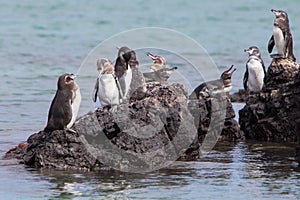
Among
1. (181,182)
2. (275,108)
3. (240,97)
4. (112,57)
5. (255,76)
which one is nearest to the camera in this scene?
(181,182)

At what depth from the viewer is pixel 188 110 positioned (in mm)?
12953

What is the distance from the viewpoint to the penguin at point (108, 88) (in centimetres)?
1298

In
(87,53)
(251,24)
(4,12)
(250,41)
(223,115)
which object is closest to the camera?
(223,115)

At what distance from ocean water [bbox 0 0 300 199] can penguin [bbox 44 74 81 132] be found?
686mm

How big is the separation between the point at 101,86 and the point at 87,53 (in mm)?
15449

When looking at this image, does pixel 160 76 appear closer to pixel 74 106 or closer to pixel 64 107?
pixel 74 106

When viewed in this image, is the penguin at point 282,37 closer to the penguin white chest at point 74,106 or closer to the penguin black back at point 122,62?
the penguin black back at point 122,62

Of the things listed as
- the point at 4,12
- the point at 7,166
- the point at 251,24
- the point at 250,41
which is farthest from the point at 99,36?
the point at 7,166

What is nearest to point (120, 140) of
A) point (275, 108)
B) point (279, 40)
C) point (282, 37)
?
point (275, 108)

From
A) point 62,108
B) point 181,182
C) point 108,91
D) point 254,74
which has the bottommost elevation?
point 181,182

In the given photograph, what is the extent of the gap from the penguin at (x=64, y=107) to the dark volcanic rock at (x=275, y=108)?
3.43 m

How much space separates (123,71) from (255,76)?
9.77 feet

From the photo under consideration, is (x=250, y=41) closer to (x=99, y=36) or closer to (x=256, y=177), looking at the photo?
(x=99, y=36)

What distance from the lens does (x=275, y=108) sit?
47.2 ft
